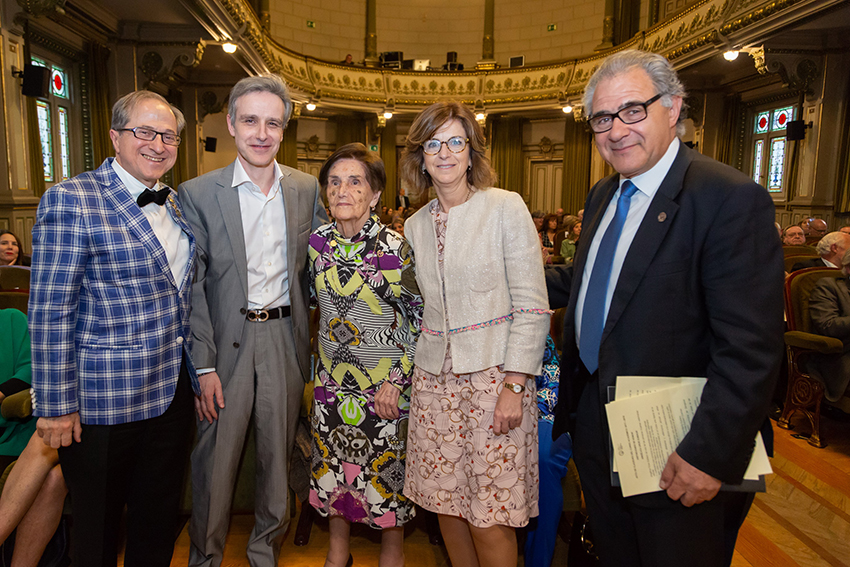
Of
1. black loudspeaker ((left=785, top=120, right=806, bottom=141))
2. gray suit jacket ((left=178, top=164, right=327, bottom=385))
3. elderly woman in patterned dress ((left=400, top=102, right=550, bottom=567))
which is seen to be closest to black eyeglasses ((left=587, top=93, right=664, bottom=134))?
elderly woman in patterned dress ((left=400, top=102, right=550, bottom=567))

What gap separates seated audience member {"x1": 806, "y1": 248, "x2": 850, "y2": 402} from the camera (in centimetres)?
322

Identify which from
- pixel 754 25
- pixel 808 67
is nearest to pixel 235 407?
pixel 754 25

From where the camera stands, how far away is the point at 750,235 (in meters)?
1.06

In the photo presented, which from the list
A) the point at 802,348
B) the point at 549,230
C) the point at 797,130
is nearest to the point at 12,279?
the point at 802,348

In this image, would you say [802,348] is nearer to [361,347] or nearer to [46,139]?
[361,347]

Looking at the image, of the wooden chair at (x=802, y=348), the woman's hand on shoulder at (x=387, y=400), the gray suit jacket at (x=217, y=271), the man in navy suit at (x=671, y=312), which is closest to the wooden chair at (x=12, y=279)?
the gray suit jacket at (x=217, y=271)

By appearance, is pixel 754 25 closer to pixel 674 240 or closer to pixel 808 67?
pixel 808 67

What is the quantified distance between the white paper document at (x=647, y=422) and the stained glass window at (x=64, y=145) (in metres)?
7.69

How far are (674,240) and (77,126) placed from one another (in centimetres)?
804

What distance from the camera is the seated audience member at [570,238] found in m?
6.55

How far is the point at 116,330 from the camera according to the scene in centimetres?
152

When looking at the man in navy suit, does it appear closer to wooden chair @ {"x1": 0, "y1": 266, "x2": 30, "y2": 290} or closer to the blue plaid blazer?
the blue plaid blazer

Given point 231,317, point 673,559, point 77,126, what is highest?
point 77,126

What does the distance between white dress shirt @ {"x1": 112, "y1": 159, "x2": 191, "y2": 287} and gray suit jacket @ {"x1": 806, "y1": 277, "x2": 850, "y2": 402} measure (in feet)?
12.0
